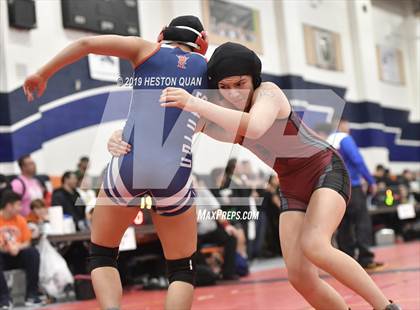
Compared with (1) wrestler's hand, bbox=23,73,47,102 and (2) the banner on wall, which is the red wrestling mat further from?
(2) the banner on wall

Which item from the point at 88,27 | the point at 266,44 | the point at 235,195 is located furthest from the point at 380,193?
the point at 88,27

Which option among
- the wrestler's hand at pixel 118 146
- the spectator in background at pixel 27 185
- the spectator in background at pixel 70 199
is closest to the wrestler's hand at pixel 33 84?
the wrestler's hand at pixel 118 146

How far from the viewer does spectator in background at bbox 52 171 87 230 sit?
26.2ft

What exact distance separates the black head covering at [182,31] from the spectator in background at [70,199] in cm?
497

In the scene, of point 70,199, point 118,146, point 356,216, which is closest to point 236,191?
point 356,216

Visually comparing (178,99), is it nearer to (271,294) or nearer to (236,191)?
(271,294)

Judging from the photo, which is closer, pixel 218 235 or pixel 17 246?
pixel 17 246

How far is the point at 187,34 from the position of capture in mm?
3189

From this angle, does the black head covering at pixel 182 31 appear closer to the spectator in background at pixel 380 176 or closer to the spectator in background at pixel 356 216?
the spectator in background at pixel 356 216

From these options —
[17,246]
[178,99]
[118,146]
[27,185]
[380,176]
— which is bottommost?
[380,176]

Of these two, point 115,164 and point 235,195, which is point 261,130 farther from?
point 235,195

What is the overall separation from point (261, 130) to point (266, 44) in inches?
484

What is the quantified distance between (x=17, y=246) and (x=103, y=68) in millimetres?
4673

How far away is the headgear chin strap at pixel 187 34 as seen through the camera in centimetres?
318
